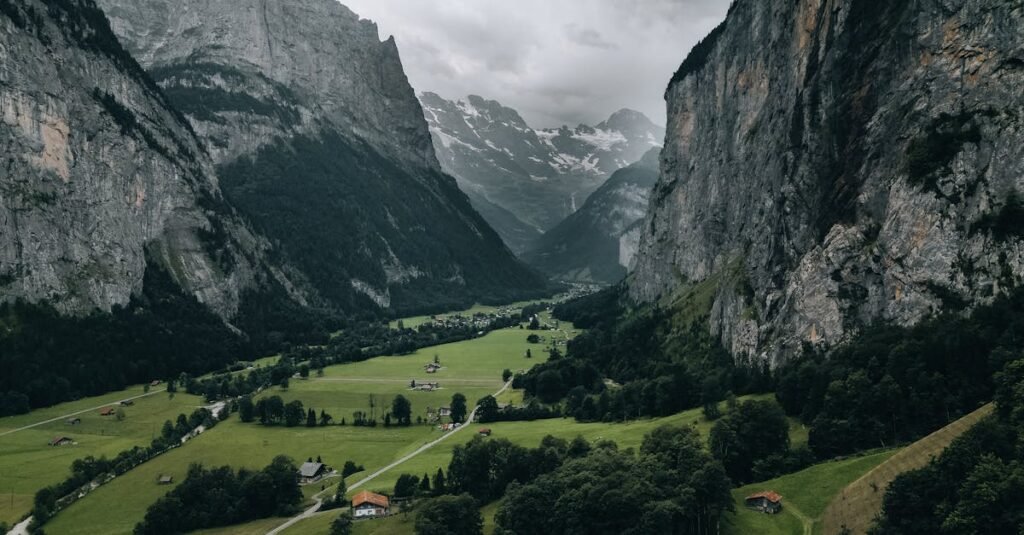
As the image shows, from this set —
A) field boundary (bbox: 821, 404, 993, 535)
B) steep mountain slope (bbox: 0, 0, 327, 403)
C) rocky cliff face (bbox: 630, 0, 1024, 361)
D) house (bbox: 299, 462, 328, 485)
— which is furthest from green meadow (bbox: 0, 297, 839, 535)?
rocky cliff face (bbox: 630, 0, 1024, 361)

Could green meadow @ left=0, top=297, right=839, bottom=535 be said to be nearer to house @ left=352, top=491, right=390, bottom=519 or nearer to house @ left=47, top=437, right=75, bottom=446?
house @ left=47, top=437, right=75, bottom=446

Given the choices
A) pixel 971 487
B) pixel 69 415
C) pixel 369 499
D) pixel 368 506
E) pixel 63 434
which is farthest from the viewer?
pixel 69 415

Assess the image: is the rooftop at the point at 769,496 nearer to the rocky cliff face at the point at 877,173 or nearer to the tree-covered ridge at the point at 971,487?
the tree-covered ridge at the point at 971,487

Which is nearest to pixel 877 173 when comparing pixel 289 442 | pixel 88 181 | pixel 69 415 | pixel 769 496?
pixel 769 496

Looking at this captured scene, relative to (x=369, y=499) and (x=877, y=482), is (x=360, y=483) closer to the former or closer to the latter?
(x=369, y=499)

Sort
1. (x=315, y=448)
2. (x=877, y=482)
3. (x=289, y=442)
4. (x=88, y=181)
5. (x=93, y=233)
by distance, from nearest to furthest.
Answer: (x=877, y=482) < (x=315, y=448) < (x=289, y=442) < (x=93, y=233) < (x=88, y=181)

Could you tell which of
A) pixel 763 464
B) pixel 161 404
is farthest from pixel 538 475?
Result: pixel 161 404

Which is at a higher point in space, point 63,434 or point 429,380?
point 63,434
